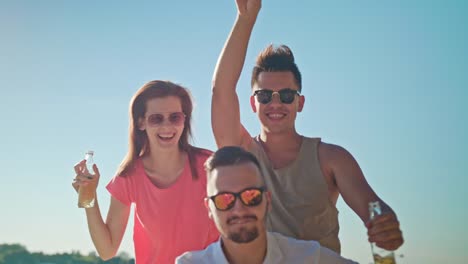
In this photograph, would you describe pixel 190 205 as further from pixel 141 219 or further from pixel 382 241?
pixel 382 241

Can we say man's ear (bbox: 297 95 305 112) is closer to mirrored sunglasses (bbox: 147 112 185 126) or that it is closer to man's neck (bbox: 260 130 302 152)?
man's neck (bbox: 260 130 302 152)

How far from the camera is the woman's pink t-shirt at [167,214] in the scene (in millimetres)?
6875

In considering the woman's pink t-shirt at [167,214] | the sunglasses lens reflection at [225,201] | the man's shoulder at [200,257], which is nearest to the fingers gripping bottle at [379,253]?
the sunglasses lens reflection at [225,201]

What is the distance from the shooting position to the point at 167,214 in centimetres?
695

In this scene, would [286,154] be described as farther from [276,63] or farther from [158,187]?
[158,187]

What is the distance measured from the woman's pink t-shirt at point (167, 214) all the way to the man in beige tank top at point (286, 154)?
0.77 meters

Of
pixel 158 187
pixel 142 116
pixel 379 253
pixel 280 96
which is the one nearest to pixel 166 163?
pixel 158 187

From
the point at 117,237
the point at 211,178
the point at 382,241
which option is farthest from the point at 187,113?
the point at 382,241

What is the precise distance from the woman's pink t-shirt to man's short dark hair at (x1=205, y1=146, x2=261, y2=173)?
1.42m

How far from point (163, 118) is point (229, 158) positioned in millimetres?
1789

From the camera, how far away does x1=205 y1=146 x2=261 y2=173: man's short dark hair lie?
5.53m

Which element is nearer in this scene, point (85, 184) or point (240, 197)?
point (240, 197)

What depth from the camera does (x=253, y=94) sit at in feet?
22.3

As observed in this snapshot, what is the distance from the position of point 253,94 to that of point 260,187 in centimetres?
156
